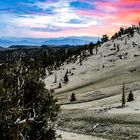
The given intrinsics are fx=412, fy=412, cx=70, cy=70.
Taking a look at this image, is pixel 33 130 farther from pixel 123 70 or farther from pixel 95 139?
pixel 123 70

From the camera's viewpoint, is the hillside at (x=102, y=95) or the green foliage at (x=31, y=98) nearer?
the green foliage at (x=31, y=98)

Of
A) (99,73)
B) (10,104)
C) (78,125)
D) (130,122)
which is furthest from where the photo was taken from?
(99,73)

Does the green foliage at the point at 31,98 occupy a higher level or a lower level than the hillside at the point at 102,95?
higher

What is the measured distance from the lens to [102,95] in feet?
396

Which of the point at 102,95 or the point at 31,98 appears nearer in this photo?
the point at 31,98

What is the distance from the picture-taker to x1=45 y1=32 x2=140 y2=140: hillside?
216ft

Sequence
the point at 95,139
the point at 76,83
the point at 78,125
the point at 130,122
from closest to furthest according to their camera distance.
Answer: the point at 95,139 → the point at 130,122 → the point at 78,125 → the point at 76,83

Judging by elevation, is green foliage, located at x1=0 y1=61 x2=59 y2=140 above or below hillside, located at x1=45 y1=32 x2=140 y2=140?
above

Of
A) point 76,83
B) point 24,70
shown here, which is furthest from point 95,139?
point 76,83

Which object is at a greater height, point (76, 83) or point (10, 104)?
point (10, 104)

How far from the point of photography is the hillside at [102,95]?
6575 cm

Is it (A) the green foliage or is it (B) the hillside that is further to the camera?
(B) the hillside

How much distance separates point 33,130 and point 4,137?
422 centimetres

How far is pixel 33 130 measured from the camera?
36.0 m
